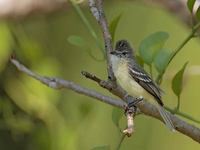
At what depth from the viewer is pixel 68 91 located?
86.3 inches

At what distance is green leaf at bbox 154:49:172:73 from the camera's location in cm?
A: 114

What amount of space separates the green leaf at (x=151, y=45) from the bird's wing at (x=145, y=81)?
8cm

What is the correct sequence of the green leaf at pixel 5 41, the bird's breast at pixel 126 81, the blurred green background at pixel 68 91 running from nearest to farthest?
the bird's breast at pixel 126 81 < the blurred green background at pixel 68 91 < the green leaf at pixel 5 41

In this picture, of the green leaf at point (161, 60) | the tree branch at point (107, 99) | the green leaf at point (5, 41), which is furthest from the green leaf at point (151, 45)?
the green leaf at point (5, 41)

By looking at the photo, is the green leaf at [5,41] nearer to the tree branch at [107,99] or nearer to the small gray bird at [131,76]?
the small gray bird at [131,76]

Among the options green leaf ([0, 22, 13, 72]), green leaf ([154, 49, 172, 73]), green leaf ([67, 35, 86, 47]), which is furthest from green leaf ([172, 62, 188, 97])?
green leaf ([0, 22, 13, 72])

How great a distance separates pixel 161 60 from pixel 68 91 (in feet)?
3.46

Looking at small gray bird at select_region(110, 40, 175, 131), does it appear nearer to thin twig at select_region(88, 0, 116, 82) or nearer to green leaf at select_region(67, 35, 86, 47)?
green leaf at select_region(67, 35, 86, 47)

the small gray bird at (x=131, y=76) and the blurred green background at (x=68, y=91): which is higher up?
the small gray bird at (x=131, y=76)

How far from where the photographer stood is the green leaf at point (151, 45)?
3.81 feet

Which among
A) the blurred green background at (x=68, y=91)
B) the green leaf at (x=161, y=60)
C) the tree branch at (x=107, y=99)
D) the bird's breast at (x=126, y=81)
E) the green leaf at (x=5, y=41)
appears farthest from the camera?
the green leaf at (x=5, y=41)

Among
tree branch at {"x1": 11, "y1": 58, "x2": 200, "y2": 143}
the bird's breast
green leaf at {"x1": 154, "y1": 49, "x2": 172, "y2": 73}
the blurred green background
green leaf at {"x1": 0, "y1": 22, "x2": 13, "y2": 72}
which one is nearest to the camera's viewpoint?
tree branch at {"x1": 11, "y1": 58, "x2": 200, "y2": 143}

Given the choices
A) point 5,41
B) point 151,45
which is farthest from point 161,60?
point 5,41

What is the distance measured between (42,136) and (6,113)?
4.8 inches
